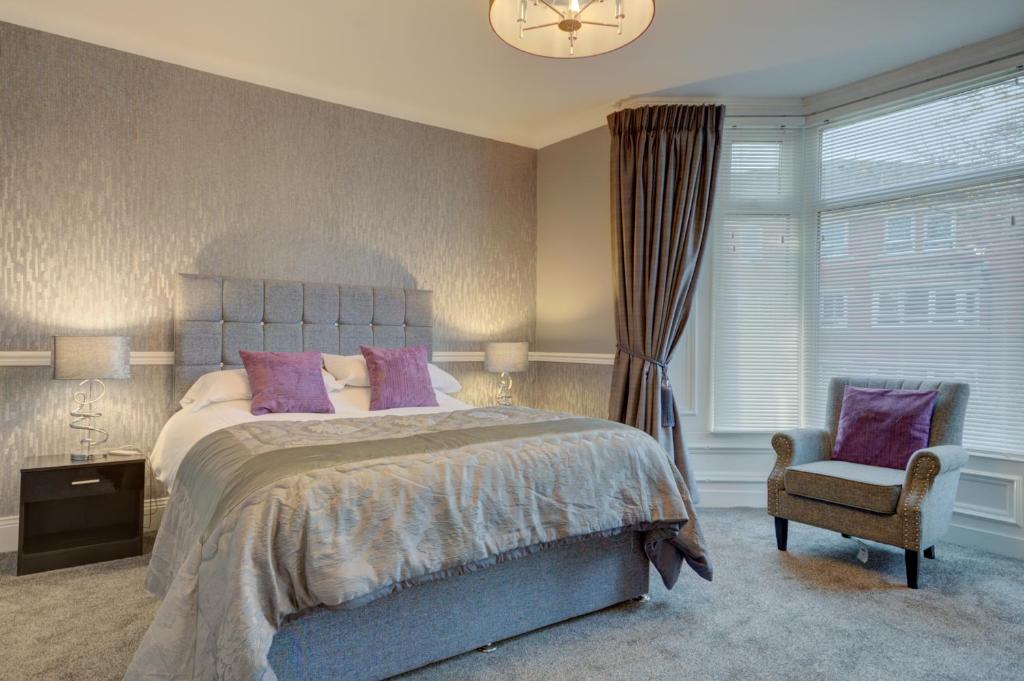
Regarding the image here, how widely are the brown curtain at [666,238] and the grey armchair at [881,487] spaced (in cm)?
89

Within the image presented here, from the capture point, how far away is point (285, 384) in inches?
139

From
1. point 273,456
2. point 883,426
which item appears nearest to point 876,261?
point 883,426

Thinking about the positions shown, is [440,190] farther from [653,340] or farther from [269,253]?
[653,340]

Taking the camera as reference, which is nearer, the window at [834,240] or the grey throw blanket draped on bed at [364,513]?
the grey throw blanket draped on bed at [364,513]

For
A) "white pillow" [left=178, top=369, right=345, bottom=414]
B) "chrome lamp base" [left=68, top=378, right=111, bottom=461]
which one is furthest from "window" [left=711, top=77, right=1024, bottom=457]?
"chrome lamp base" [left=68, top=378, right=111, bottom=461]

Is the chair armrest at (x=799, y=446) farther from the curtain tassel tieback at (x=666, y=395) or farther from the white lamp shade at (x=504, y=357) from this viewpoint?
the white lamp shade at (x=504, y=357)

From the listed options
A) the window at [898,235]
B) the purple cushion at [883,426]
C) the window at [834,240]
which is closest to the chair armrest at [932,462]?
the purple cushion at [883,426]

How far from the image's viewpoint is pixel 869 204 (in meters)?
4.23

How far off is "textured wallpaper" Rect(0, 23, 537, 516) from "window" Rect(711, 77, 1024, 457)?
214 cm

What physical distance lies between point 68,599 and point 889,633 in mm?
3453

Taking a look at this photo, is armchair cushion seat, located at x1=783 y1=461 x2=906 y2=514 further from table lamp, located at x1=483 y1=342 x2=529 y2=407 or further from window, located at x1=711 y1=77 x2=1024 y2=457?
table lamp, located at x1=483 y1=342 x2=529 y2=407

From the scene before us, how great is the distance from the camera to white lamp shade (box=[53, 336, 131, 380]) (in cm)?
319

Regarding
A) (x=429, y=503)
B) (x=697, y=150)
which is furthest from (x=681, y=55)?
(x=429, y=503)

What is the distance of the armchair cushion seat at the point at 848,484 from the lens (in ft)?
10.1
